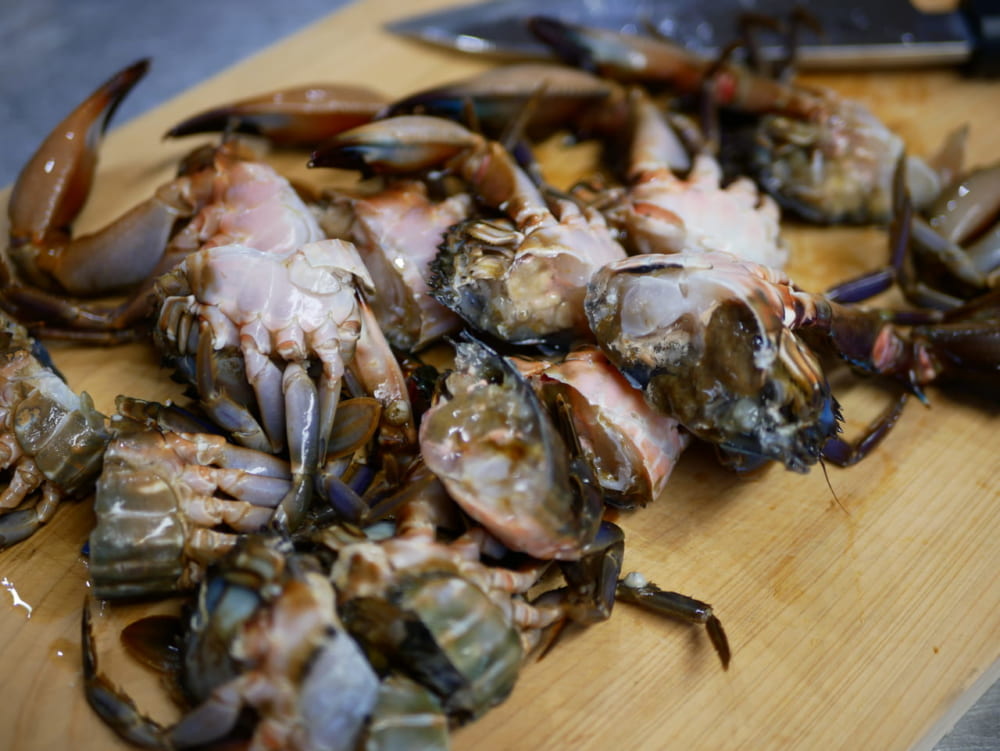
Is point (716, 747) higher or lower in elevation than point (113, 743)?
Result: lower

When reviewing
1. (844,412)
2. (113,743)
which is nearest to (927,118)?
(844,412)

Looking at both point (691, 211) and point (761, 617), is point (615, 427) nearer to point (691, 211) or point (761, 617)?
point (761, 617)

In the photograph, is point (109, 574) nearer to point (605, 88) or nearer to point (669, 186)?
point (669, 186)

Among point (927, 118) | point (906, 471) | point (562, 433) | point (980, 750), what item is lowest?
point (980, 750)

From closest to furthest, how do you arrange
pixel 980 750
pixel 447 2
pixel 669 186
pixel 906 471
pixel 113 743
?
1. pixel 113 743
2. pixel 980 750
3. pixel 906 471
4. pixel 669 186
5. pixel 447 2

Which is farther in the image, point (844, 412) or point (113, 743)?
point (844, 412)

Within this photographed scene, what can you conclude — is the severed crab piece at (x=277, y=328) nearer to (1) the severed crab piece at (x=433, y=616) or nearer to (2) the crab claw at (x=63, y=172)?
(1) the severed crab piece at (x=433, y=616)

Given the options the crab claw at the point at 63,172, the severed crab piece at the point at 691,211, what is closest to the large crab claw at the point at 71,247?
the crab claw at the point at 63,172
